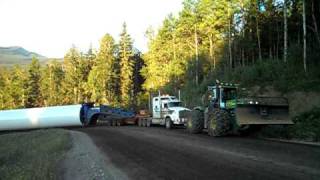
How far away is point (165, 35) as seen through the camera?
3344 inches

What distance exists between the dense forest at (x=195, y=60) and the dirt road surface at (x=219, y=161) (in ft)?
58.0

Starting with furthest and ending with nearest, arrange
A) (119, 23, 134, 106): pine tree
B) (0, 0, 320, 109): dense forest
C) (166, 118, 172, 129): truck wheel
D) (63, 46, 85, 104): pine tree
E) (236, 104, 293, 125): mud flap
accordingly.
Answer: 1. (63, 46, 85, 104): pine tree
2. (119, 23, 134, 106): pine tree
3. (0, 0, 320, 109): dense forest
4. (166, 118, 172, 129): truck wheel
5. (236, 104, 293, 125): mud flap

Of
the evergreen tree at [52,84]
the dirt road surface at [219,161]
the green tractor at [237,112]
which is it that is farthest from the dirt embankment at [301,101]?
the evergreen tree at [52,84]

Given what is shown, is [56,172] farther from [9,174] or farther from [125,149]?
[125,149]

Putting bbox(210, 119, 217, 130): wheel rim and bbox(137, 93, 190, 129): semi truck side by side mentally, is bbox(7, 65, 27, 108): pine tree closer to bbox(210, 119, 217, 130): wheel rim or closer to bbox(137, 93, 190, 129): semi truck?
bbox(137, 93, 190, 129): semi truck

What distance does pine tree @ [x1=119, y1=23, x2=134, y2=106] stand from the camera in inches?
4038

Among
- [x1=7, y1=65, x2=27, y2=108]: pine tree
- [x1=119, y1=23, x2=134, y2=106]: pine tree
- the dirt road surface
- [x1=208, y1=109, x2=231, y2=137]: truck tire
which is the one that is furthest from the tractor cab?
[x1=7, y1=65, x2=27, y2=108]: pine tree

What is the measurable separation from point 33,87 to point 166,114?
9025cm

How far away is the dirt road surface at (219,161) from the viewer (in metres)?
13.1

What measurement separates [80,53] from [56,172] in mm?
108023

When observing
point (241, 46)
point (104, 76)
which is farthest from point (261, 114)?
point (104, 76)

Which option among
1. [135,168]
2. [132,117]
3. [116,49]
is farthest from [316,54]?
[116,49]

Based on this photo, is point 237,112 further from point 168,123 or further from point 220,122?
point 168,123

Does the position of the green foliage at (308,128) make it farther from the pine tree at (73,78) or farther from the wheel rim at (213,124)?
the pine tree at (73,78)
